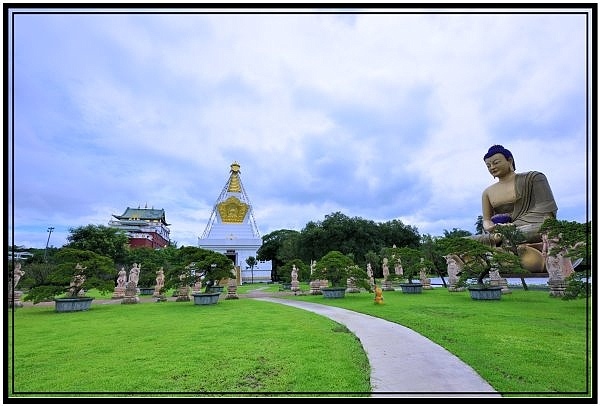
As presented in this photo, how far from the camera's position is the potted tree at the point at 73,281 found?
1328 centimetres

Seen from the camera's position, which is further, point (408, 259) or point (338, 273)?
point (408, 259)

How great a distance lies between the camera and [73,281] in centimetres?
1405

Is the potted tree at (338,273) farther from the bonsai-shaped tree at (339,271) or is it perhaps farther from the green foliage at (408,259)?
the green foliage at (408,259)

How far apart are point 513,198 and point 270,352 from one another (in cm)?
1924

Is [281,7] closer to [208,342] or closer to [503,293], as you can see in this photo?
[208,342]

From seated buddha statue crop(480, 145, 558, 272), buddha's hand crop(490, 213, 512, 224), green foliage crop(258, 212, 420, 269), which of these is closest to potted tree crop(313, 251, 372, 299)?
seated buddha statue crop(480, 145, 558, 272)

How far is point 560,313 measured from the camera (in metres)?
9.81

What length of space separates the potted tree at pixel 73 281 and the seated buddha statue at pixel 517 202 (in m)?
17.6

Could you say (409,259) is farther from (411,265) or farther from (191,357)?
(191,357)

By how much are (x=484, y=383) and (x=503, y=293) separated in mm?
12868

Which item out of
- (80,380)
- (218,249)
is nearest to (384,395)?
(80,380)

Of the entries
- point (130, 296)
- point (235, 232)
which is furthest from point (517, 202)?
point (235, 232)

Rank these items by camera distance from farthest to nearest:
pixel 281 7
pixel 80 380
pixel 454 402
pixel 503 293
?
pixel 503 293
pixel 80 380
pixel 281 7
pixel 454 402

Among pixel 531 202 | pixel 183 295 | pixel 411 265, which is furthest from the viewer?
pixel 531 202
